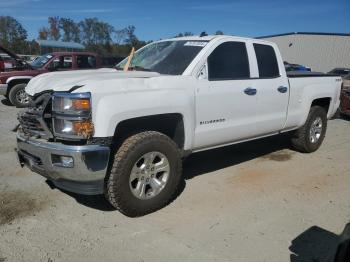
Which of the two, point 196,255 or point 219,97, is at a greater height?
point 219,97

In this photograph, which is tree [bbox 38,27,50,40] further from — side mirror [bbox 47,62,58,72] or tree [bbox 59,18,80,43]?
side mirror [bbox 47,62,58,72]

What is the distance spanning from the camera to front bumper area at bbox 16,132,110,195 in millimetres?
3549

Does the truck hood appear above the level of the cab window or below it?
below

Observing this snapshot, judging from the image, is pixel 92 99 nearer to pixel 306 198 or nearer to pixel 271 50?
pixel 306 198

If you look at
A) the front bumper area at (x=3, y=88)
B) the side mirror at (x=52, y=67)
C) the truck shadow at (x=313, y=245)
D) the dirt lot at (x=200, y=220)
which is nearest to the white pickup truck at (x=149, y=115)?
the dirt lot at (x=200, y=220)

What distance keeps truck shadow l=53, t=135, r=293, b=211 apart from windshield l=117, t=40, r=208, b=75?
154 centimetres

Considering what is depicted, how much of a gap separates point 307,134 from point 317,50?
36523mm

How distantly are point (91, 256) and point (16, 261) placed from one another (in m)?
0.62

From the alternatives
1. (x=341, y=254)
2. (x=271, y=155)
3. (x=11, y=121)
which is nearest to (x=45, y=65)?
(x=11, y=121)

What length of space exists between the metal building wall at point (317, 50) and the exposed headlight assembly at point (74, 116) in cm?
3887

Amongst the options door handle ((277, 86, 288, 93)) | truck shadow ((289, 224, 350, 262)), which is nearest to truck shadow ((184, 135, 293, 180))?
door handle ((277, 86, 288, 93))

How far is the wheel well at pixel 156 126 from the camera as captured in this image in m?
4.03

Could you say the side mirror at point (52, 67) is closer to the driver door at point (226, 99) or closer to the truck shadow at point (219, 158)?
the truck shadow at point (219, 158)

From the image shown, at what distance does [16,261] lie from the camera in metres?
3.21
